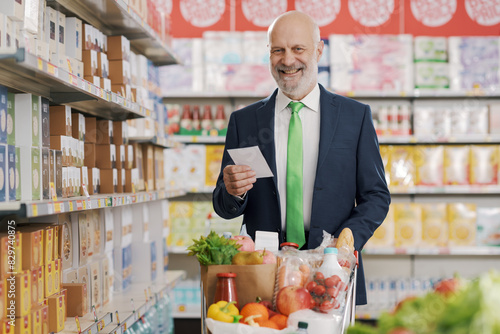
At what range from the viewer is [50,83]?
2.53m

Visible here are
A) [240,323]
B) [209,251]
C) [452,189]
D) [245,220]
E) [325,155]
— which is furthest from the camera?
[452,189]

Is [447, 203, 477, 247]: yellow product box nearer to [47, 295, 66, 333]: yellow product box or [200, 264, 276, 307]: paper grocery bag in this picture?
[47, 295, 66, 333]: yellow product box

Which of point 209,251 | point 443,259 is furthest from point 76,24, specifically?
point 443,259

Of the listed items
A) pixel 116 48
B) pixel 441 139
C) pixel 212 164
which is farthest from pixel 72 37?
pixel 441 139

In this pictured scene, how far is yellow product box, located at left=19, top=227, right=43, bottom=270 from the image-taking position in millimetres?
2279

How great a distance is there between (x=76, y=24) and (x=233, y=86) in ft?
8.01

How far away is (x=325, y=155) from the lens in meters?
2.55

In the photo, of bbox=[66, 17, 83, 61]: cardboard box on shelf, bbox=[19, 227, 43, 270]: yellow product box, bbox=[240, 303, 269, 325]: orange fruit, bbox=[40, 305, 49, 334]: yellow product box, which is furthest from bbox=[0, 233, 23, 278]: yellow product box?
bbox=[66, 17, 83, 61]: cardboard box on shelf

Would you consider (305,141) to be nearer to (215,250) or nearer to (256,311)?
(215,250)

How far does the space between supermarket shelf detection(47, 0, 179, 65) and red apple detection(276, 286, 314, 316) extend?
6.02 feet

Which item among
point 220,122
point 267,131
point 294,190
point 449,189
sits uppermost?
point 220,122

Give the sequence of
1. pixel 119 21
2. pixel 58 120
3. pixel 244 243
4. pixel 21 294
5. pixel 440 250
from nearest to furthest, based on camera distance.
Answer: pixel 244 243
pixel 21 294
pixel 58 120
pixel 119 21
pixel 440 250

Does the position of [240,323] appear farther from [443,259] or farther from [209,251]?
[443,259]

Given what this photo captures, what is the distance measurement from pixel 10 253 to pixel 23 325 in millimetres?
266
